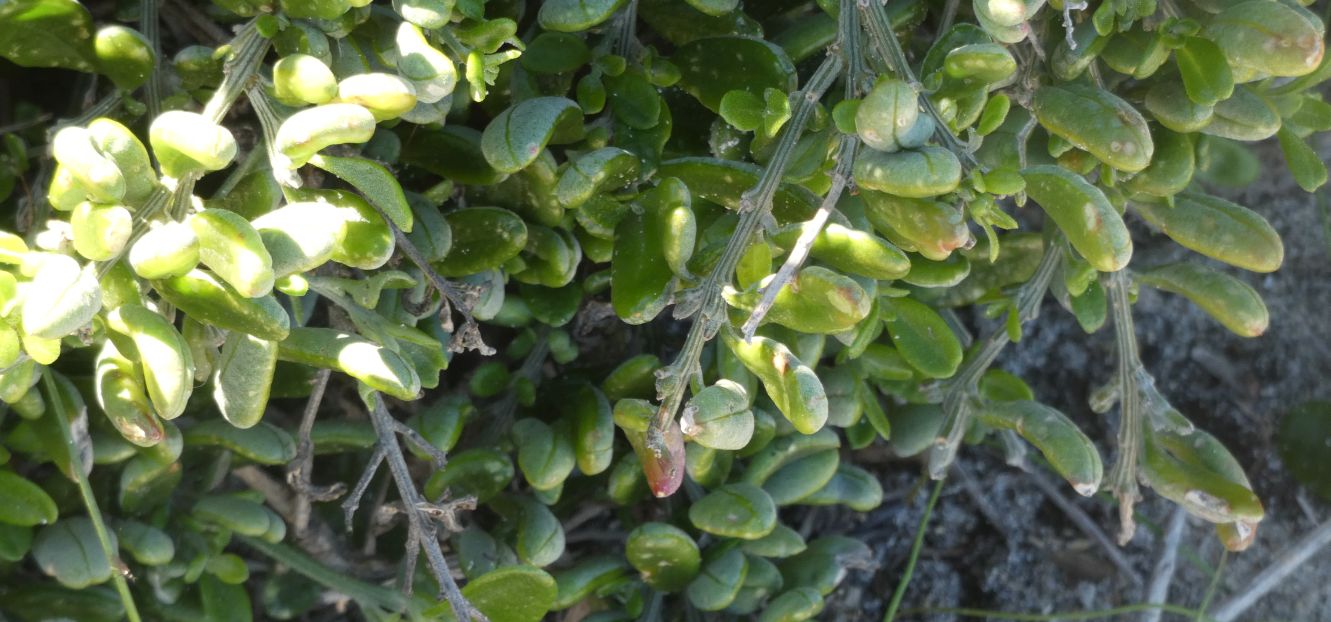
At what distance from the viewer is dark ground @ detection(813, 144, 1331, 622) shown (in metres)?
1.87

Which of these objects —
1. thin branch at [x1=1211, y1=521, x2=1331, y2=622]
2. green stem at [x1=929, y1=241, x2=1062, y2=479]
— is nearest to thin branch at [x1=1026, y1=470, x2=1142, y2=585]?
thin branch at [x1=1211, y1=521, x2=1331, y2=622]

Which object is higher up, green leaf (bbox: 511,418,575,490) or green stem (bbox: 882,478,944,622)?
green leaf (bbox: 511,418,575,490)

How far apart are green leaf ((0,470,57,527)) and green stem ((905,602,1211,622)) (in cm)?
119

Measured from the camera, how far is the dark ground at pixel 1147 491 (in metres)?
1.87

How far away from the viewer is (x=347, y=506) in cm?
121

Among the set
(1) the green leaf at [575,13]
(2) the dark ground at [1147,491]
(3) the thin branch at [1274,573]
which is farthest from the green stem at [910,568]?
(1) the green leaf at [575,13]

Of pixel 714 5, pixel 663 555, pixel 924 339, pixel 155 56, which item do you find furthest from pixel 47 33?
pixel 924 339

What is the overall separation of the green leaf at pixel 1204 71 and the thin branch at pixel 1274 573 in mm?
982

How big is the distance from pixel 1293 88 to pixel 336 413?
3.98 ft

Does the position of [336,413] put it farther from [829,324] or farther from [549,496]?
[829,324]

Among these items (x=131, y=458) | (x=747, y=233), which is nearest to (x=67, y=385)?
(x=131, y=458)

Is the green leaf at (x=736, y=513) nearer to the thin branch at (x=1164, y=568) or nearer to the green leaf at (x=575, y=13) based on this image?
the green leaf at (x=575, y=13)

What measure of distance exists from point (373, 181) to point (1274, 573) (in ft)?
4.98

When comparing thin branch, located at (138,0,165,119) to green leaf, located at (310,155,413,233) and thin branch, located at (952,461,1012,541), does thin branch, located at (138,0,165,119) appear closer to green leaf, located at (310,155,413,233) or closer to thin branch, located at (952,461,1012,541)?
green leaf, located at (310,155,413,233)
